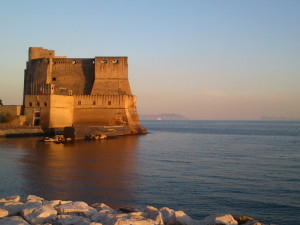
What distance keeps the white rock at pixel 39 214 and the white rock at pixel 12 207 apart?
0.25 metres

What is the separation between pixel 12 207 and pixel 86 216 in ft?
4.29

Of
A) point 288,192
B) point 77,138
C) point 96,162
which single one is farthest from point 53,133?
point 288,192

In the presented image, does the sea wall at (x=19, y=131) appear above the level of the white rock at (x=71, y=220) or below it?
above

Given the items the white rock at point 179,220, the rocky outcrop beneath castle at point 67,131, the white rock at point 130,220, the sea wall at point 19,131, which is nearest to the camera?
the white rock at point 130,220

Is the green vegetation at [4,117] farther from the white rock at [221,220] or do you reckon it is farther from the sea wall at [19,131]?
the white rock at [221,220]

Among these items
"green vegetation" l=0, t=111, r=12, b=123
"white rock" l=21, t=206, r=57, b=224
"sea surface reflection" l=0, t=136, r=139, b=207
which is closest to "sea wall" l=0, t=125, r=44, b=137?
"green vegetation" l=0, t=111, r=12, b=123

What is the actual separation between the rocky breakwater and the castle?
69.9ft

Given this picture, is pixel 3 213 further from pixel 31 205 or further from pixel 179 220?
pixel 179 220

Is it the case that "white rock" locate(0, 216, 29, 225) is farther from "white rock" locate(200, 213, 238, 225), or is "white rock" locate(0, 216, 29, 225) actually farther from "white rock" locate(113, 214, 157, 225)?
"white rock" locate(200, 213, 238, 225)

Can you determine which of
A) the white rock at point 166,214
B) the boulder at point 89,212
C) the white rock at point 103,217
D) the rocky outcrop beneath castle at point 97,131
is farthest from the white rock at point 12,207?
the rocky outcrop beneath castle at point 97,131

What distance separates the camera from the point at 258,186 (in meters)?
9.00

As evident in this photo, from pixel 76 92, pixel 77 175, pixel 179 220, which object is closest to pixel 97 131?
pixel 76 92

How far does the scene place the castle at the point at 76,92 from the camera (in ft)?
87.2

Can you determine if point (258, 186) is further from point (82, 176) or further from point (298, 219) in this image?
point (82, 176)
